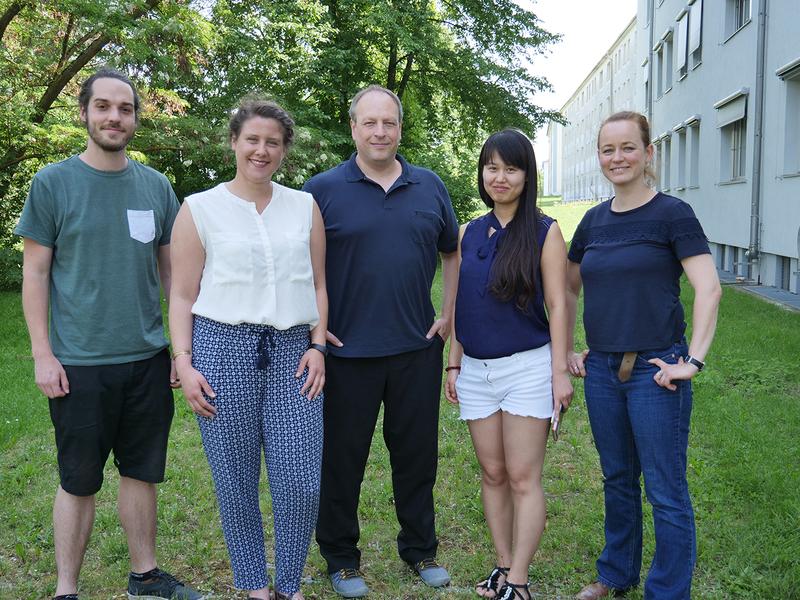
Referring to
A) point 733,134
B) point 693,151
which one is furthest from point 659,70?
point 733,134

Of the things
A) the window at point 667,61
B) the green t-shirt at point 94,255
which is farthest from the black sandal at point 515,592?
the window at point 667,61

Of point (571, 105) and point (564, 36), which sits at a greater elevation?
point (571, 105)

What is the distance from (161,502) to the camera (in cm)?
446

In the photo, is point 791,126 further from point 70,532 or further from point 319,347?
point 70,532

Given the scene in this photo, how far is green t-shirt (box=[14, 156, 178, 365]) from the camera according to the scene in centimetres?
293

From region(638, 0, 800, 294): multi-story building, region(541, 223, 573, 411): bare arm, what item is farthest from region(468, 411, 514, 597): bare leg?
region(638, 0, 800, 294): multi-story building

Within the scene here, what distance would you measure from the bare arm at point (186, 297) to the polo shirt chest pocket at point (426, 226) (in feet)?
3.04

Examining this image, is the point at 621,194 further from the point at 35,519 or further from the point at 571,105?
the point at 571,105

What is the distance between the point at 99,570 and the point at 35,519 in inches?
32.5

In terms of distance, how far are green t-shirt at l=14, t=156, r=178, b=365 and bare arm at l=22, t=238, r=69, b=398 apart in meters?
0.04

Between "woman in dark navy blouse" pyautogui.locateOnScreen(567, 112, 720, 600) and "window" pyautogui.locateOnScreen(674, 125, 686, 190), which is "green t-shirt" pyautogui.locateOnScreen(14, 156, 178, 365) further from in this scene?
"window" pyautogui.locateOnScreen(674, 125, 686, 190)

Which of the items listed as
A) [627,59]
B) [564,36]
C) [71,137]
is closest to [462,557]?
[71,137]

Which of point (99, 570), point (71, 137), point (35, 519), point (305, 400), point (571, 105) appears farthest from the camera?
point (571, 105)

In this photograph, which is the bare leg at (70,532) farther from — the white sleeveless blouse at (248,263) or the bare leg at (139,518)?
the white sleeveless blouse at (248,263)
